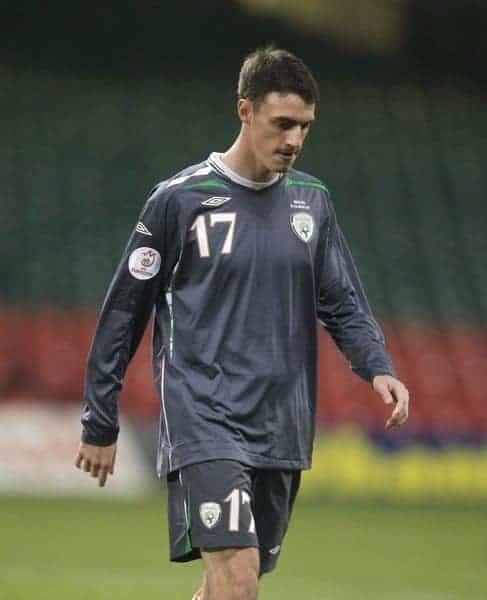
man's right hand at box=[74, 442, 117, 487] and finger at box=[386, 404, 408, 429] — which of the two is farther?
man's right hand at box=[74, 442, 117, 487]

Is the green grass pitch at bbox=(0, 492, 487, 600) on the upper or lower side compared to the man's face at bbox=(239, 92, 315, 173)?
lower

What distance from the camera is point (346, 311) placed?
561 centimetres

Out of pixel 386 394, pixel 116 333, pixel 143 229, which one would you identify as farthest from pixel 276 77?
pixel 386 394

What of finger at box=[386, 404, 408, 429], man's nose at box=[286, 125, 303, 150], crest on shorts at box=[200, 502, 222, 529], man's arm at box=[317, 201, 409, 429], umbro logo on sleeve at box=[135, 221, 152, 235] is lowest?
crest on shorts at box=[200, 502, 222, 529]

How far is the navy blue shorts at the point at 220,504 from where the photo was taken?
5055 mm

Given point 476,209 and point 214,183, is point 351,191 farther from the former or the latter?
point 214,183

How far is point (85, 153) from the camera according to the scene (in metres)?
20.9

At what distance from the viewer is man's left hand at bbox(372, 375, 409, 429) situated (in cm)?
522

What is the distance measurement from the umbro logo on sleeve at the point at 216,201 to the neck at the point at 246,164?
0.11 m

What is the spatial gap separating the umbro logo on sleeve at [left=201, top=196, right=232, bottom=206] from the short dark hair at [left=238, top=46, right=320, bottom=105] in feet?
1.15

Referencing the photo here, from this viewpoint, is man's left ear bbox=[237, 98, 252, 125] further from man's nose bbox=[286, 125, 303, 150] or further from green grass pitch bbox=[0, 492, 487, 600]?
green grass pitch bbox=[0, 492, 487, 600]

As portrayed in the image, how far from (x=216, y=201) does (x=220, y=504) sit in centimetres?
104

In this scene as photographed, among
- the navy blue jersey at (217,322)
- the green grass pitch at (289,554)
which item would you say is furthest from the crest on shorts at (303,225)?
the green grass pitch at (289,554)

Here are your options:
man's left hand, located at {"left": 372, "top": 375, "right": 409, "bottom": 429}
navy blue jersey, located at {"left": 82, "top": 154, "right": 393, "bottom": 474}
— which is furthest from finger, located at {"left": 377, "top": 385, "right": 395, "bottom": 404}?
navy blue jersey, located at {"left": 82, "top": 154, "right": 393, "bottom": 474}
